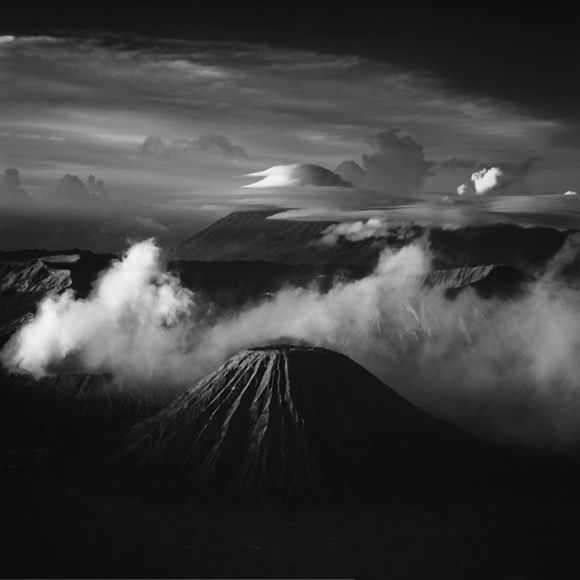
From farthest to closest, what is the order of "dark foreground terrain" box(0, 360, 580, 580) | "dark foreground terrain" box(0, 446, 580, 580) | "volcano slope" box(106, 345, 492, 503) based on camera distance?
1. "volcano slope" box(106, 345, 492, 503)
2. "dark foreground terrain" box(0, 360, 580, 580)
3. "dark foreground terrain" box(0, 446, 580, 580)

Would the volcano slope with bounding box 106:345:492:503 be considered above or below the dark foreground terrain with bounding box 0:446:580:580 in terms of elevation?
above

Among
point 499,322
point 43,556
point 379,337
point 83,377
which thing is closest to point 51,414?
point 83,377

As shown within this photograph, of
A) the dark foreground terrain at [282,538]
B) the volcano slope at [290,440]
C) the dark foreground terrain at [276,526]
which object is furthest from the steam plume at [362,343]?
the dark foreground terrain at [282,538]

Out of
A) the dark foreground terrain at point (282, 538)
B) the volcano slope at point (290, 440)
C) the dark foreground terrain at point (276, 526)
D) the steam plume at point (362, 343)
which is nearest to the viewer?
the dark foreground terrain at point (282, 538)

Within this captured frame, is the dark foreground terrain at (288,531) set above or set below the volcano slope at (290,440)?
below

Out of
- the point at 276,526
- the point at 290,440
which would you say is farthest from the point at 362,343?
the point at 276,526

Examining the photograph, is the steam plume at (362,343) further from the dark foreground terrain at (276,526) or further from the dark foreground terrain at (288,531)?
the dark foreground terrain at (288,531)

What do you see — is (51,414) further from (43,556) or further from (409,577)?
(409,577)

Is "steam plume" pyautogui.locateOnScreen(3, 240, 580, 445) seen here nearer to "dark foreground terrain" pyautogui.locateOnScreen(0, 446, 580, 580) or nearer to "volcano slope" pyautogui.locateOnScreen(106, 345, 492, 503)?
"volcano slope" pyautogui.locateOnScreen(106, 345, 492, 503)

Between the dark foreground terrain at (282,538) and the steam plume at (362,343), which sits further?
the steam plume at (362,343)

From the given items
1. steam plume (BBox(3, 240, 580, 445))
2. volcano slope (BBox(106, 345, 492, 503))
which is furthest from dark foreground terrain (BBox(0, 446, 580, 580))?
steam plume (BBox(3, 240, 580, 445))
